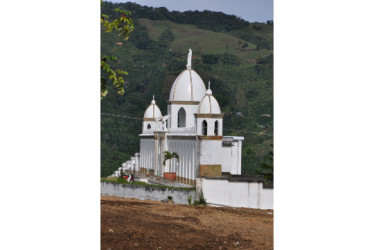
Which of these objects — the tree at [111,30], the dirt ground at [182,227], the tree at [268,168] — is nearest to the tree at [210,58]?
the tree at [111,30]

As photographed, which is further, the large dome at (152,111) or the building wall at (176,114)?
the building wall at (176,114)

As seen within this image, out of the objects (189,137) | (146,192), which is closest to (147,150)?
(189,137)

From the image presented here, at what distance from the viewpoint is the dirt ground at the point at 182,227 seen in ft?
27.4

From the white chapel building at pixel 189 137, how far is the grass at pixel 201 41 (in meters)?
0.20

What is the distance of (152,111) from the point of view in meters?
9.98

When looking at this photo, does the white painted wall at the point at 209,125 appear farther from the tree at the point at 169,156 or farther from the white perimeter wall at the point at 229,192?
the white perimeter wall at the point at 229,192

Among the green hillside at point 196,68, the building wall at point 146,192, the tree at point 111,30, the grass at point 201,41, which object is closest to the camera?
the tree at point 111,30

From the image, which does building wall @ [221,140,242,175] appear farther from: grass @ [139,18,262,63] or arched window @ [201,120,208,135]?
grass @ [139,18,262,63]

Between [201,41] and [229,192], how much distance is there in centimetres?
229

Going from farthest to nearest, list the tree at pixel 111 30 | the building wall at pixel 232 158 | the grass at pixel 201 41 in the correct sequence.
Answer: the building wall at pixel 232 158, the grass at pixel 201 41, the tree at pixel 111 30

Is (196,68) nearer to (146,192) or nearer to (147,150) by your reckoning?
(147,150)
